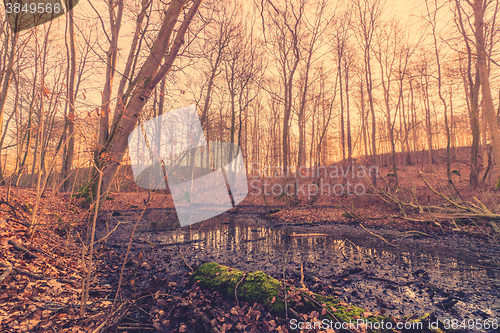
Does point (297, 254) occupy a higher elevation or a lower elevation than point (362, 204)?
lower

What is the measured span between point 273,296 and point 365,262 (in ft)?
10.1

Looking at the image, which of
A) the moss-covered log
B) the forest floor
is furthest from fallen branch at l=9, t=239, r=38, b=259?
the moss-covered log

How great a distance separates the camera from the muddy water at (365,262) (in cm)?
331

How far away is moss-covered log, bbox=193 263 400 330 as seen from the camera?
265cm

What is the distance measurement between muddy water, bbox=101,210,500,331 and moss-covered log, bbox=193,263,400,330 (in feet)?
1.73

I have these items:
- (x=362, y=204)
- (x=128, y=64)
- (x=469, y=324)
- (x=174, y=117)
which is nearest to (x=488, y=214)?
(x=469, y=324)

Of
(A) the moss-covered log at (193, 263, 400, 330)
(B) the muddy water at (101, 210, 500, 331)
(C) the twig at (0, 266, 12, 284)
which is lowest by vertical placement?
(B) the muddy water at (101, 210, 500, 331)

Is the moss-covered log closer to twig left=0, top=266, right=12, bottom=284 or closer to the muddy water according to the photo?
the muddy water

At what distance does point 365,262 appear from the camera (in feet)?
16.2

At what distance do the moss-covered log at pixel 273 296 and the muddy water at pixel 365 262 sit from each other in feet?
1.73

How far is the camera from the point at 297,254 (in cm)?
548

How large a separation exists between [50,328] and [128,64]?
1192 cm

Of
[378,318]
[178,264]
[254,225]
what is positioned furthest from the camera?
[254,225]

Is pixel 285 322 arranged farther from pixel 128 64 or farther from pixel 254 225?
pixel 128 64
